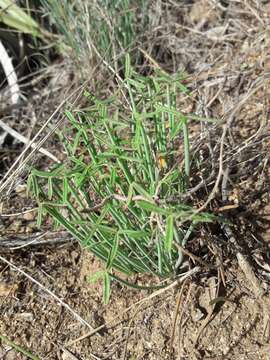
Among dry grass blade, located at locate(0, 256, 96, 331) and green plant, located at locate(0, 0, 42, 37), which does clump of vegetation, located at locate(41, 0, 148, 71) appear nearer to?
green plant, located at locate(0, 0, 42, 37)

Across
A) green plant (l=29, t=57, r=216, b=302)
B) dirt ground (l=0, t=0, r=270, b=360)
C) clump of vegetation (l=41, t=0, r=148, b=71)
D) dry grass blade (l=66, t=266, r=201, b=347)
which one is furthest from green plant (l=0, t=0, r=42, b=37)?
dry grass blade (l=66, t=266, r=201, b=347)

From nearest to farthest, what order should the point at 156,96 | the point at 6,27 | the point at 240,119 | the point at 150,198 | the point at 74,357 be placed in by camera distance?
1. the point at 150,198
2. the point at 156,96
3. the point at 74,357
4. the point at 240,119
5. the point at 6,27

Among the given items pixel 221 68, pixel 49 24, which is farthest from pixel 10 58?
pixel 221 68

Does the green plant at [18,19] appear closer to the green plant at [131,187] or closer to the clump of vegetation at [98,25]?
the clump of vegetation at [98,25]

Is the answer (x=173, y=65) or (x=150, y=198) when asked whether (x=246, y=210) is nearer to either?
(x=150, y=198)

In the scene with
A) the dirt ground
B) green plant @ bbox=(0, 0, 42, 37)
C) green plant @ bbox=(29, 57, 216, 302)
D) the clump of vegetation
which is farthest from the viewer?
green plant @ bbox=(0, 0, 42, 37)

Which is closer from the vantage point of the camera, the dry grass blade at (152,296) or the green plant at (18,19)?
the dry grass blade at (152,296)

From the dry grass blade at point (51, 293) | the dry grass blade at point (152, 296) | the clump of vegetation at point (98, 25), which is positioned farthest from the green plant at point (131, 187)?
the clump of vegetation at point (98, 25)

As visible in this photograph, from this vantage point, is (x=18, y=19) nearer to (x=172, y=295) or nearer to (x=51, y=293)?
(x=51, y=293)

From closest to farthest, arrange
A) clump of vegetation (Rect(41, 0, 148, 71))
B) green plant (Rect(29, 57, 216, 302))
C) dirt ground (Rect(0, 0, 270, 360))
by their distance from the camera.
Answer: green plant (Rect(29, 57, 216, 302)), dirt ground (Rect(0, 0, 270, 360)), clump of vegetation (Rect(41, 0, 148, 71))
